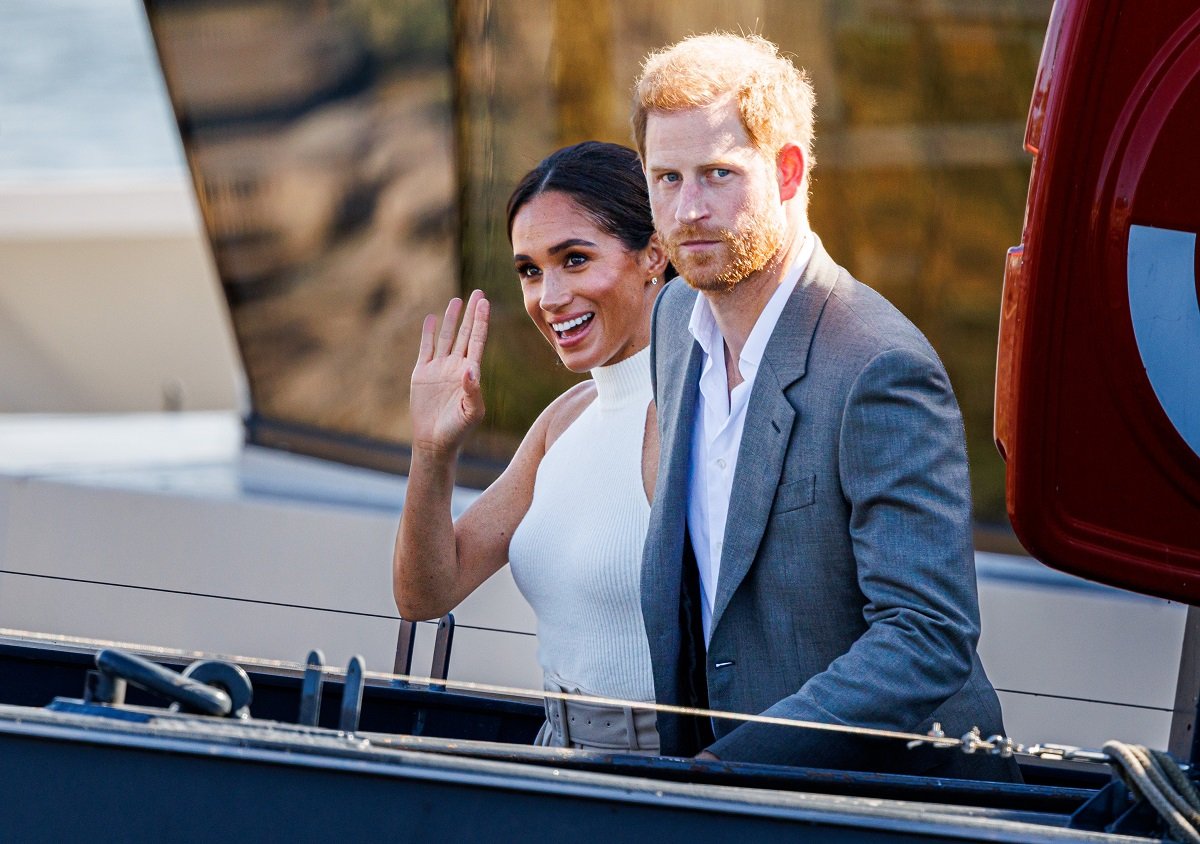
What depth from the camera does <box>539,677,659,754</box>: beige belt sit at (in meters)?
1.70

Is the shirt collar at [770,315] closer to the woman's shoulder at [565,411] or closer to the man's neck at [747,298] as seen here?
the man's neck at [747,298]

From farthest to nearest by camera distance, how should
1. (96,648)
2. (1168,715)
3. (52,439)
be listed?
(52,439), (1168,715), (96,648)

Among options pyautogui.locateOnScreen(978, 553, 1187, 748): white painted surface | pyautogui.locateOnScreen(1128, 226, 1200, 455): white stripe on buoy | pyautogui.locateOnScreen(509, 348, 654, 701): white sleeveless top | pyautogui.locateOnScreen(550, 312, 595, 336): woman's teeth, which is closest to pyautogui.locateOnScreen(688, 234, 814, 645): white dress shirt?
pyautogui.locateOnScreen(509, 348, 654, 701): white sleeveless top

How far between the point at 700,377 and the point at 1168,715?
2.26 meters

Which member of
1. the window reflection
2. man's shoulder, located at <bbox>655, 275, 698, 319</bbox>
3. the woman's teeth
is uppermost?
the window reflection

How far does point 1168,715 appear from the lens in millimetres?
3566

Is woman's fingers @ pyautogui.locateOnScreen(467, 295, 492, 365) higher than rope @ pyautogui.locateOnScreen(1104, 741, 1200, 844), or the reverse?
woman's fingers @ pyautogui.locateOnScreen(467, 295, 492, 365)

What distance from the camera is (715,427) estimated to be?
173 centimetres

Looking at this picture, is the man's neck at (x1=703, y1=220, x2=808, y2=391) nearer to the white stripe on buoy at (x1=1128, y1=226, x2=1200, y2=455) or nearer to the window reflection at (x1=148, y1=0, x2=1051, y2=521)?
the white stripe on buoy at (x1=1128, y1=226, x2=1200, y2=455)

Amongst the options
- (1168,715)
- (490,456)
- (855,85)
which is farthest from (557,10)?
(1168,715)

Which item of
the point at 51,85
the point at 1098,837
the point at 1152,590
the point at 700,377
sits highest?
the point at 51,85

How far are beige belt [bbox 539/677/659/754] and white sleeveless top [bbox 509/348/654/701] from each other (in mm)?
69

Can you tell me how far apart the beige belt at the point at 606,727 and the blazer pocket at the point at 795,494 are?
285mm

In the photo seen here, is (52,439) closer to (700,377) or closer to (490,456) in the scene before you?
(490,456)
